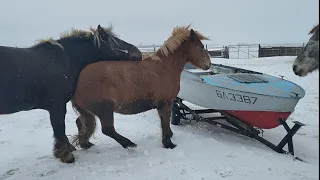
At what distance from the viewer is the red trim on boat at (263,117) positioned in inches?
189

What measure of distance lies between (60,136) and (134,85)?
1.26 meters

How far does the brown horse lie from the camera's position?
431 cm

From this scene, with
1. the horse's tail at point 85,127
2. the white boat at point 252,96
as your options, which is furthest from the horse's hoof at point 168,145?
the horse's tail at point 85,127

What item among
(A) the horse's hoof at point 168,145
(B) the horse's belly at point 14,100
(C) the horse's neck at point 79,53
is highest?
(C) the horse's neck at point 79,53

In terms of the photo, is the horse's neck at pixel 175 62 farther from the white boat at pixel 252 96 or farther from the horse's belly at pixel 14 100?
the horse's belly at pixel 14 100

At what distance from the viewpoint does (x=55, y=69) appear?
Result: 4.05 meters

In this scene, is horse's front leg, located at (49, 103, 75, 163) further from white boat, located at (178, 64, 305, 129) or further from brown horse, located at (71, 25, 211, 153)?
white boat, located at (178, 64, 305, 129)

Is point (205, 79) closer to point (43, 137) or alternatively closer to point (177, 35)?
point (177, 35)

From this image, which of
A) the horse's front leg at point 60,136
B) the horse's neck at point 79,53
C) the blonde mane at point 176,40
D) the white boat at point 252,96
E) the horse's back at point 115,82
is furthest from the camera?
the blonde mane at point 176,40

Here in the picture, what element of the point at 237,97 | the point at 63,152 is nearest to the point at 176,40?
the point at 237,97

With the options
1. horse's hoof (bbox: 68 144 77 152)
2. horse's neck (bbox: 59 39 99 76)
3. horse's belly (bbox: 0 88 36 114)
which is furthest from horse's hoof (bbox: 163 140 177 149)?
horse's belly (bbox: 0 88 36 114)

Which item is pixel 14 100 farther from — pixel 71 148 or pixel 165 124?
pixel 165 124

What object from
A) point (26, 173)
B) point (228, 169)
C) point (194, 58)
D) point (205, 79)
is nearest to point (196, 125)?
point (205, 79)

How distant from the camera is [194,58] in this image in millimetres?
5305
